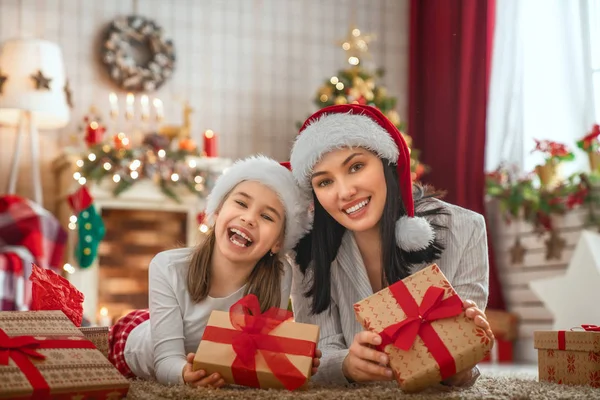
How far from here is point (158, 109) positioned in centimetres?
538

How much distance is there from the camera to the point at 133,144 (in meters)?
5.23

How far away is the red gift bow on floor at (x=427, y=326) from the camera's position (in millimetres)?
1600

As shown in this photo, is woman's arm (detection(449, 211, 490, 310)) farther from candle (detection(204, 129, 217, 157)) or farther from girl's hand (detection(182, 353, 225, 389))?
candle (detection(204, 129, 217, 157))

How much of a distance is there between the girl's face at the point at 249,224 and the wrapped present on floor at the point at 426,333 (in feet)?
1.34

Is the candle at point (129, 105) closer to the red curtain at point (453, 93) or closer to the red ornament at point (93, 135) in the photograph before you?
the red ornament at point (93, 135)

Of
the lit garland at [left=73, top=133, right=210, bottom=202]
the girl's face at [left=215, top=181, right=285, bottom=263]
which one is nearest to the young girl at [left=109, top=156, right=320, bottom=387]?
the girl's face at [left=215, top=181, right=285, bottom=263]

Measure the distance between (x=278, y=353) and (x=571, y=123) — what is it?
332cm

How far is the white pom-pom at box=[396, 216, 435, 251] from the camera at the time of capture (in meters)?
1.92

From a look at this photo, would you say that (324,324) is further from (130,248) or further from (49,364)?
(130,248)

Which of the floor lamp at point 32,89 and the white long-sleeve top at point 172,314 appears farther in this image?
the floor lamp at point 32,89

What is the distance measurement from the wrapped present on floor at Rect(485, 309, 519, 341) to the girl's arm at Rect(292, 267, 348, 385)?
109 inches

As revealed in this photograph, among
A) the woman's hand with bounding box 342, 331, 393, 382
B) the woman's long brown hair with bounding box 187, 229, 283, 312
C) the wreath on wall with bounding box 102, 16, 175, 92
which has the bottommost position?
the woman's hand with bounding box 342, 331, 393, 382

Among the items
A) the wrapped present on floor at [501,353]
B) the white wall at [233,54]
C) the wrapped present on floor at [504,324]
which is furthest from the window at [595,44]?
the white wall at [233,54]

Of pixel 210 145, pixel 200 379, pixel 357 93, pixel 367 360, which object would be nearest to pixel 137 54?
pixel 210 145
